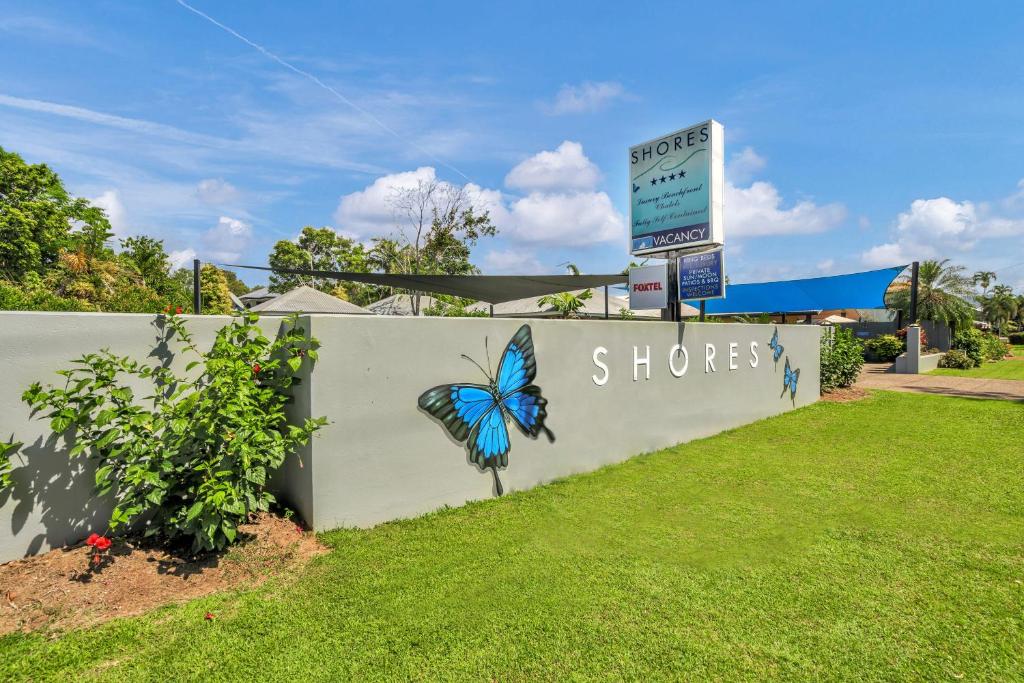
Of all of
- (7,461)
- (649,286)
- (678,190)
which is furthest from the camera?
(649,286)

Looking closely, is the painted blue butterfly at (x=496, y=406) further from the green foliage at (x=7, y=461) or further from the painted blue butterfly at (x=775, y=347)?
the painted blue butterfly at (x=775, y=347)

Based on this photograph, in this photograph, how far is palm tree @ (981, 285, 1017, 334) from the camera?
45844 millimetres

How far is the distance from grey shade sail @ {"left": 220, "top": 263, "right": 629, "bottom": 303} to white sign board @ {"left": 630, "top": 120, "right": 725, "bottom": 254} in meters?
0.98

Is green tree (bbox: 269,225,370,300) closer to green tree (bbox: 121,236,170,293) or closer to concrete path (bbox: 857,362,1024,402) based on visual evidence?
green tree (bbox: 121,236,170,293)

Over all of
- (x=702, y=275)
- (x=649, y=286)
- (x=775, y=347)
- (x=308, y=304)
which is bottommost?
(x=775, y=347)

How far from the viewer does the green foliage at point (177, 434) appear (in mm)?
3133

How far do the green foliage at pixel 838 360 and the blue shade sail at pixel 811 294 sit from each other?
498 cm

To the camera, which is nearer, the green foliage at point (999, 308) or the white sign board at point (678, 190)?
the white sign board at point (678, 190)

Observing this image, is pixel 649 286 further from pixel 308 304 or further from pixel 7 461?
pixel 308 304

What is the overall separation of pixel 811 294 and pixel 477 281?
1687 cm

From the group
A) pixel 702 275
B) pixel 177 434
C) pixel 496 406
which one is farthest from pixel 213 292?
pixel 177 434

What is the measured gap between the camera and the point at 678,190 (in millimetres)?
7891

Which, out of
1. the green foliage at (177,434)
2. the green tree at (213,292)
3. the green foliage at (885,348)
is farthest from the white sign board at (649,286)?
the green tree at (213,292)

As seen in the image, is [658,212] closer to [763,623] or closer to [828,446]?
[828,446]
